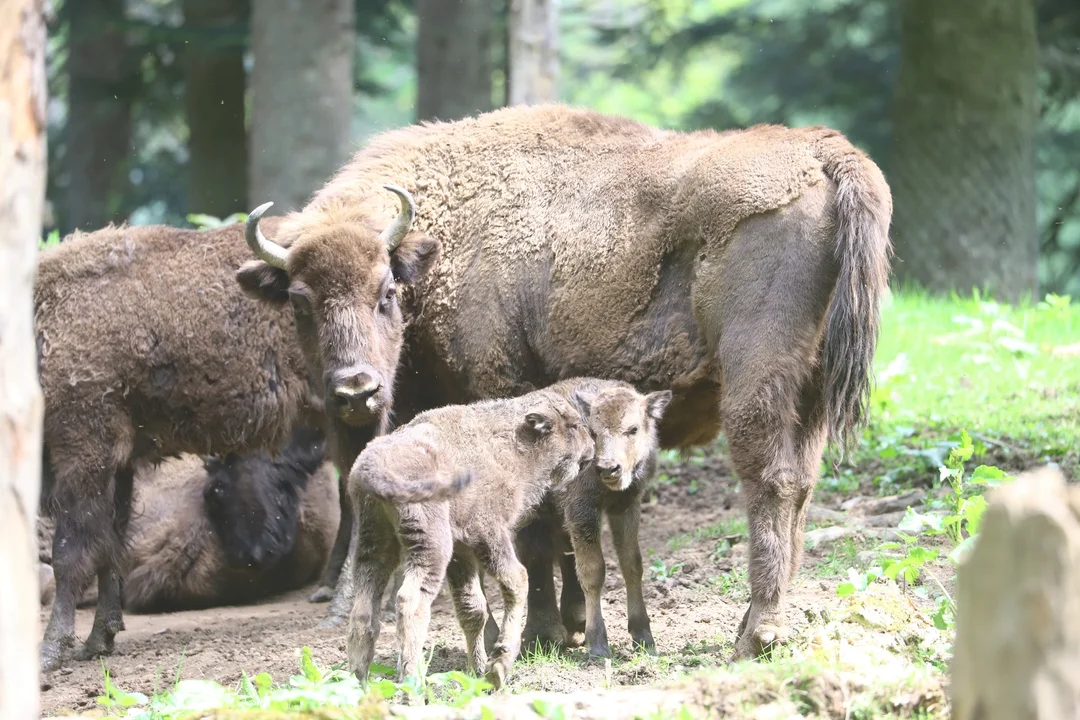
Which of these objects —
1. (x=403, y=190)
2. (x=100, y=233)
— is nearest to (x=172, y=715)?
(x=403, y=190)

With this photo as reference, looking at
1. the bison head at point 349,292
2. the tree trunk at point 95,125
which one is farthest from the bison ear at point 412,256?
the tree trunk at point 95,125

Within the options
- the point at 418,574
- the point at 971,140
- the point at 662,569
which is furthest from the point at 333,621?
the point at 971,140

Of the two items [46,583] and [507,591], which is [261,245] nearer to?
[507,591]

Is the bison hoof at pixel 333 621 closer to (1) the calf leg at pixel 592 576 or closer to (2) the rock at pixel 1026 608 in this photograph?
(1) the calf leg at pixel 592 576

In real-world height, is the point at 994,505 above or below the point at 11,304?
below

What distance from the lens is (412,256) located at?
6.39 meters

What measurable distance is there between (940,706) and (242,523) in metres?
5.46

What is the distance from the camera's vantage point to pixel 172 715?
13.7 feet

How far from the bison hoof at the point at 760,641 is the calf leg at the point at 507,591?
34.4 inches

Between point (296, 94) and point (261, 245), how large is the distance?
6.97 meters

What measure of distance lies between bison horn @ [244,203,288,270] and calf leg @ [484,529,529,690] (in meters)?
1.96

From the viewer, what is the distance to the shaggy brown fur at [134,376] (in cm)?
701

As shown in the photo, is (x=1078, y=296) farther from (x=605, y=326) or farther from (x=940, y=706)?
(x=940, y=706)

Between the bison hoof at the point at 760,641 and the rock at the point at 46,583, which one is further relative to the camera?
the rock at the point at 46,583
